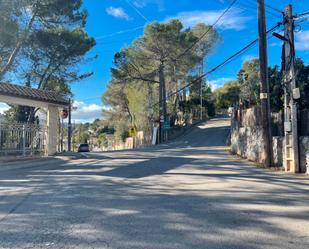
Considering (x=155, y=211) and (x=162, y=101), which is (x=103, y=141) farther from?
(x=155, y=211)

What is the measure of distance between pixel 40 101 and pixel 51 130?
1.69 m

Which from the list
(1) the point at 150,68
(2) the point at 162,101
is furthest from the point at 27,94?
(1) the point at 150,68

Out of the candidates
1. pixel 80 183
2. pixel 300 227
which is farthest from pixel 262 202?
pixel 80 183

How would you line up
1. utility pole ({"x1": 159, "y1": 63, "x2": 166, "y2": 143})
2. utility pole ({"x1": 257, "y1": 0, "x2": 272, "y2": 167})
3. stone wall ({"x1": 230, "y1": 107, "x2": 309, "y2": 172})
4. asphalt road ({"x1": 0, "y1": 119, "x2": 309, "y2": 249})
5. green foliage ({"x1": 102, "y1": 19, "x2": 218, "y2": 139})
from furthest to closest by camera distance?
utility pole ({"x1": 159, "y1": 63, "x2": 166, "y2": 143})
green foliage ({"x1": 102, "y1": 19, "x2": 218, "y2": 139})
utility pole ({"x1": 257, "y1": 0, "x2": 272, "y2": 167})
stone wall ({"x1": 230, "y1": 107, "x2": 309, "y2": 172})
asphalt road ({"x1": 0, "y1": 119, "x2": 309, "y2": 249})

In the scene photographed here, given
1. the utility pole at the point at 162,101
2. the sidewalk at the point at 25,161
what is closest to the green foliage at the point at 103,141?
the utility pole at the point at 162,101

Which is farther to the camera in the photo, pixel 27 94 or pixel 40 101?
pixel 40 101

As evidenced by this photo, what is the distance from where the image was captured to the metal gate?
51.0 feet

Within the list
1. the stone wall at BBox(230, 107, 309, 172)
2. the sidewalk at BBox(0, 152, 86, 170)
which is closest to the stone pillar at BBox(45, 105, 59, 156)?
the sidewalk at BBox(0, 152, 86, 170)

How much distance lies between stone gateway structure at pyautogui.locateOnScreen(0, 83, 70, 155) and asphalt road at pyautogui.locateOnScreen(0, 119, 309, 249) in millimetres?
5910

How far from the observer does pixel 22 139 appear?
16.5 metres

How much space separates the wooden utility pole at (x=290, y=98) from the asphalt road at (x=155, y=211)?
5.07 feet

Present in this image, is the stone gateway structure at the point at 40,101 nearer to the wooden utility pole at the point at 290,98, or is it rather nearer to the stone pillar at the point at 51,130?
the stone pillar at the point at 51,130

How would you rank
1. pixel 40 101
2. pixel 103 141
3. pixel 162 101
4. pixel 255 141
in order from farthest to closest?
1. pixel 103 141
2. pixel 162 101
3. pixel 40 101
4. pixel 255 141

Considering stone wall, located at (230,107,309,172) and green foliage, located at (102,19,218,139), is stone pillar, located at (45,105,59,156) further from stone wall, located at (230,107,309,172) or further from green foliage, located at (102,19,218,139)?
green foliage, located at (102,19,218,139)
